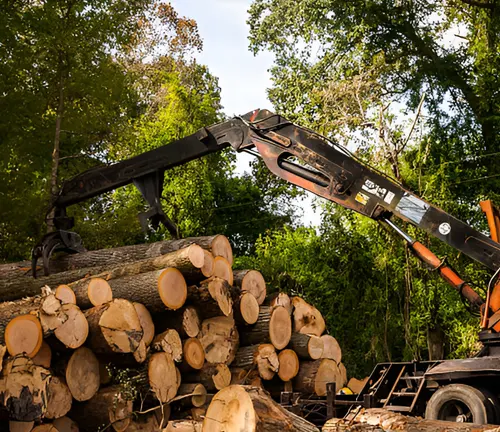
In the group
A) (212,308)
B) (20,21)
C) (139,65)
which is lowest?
(212,308)

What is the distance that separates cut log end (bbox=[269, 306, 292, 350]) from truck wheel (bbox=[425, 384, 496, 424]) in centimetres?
303

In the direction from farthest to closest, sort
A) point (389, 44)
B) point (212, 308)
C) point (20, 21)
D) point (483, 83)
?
point (389, 44) → point (483, 83) → point (20, 21) → point (212, 308)

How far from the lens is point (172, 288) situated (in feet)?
28.7

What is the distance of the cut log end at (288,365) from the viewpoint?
32.9 ft

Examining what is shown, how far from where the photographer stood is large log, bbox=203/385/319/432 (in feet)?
14.9

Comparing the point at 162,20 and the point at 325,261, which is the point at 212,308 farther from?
the point at 162,20

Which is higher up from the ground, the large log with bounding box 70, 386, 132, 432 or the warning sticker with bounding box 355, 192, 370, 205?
the warning sticker with bounding box 355, 192, 370, 205

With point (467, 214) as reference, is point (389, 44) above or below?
above

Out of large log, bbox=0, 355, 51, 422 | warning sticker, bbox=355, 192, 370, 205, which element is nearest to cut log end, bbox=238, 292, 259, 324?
warning sticker, bbox=355, 192, 370, 205

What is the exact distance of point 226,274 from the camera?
31.9ft

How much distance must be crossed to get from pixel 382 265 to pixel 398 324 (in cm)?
152

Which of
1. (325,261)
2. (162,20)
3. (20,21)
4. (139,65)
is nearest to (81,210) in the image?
(20,21)

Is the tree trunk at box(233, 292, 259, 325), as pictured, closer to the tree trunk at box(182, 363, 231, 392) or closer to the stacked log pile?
the stacked log pile

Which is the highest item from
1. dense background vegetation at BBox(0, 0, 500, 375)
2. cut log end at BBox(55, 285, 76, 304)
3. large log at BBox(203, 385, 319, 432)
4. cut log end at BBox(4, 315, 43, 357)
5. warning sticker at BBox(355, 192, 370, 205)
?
dense background vegetation at BBox(0, 0, 500, 375)
